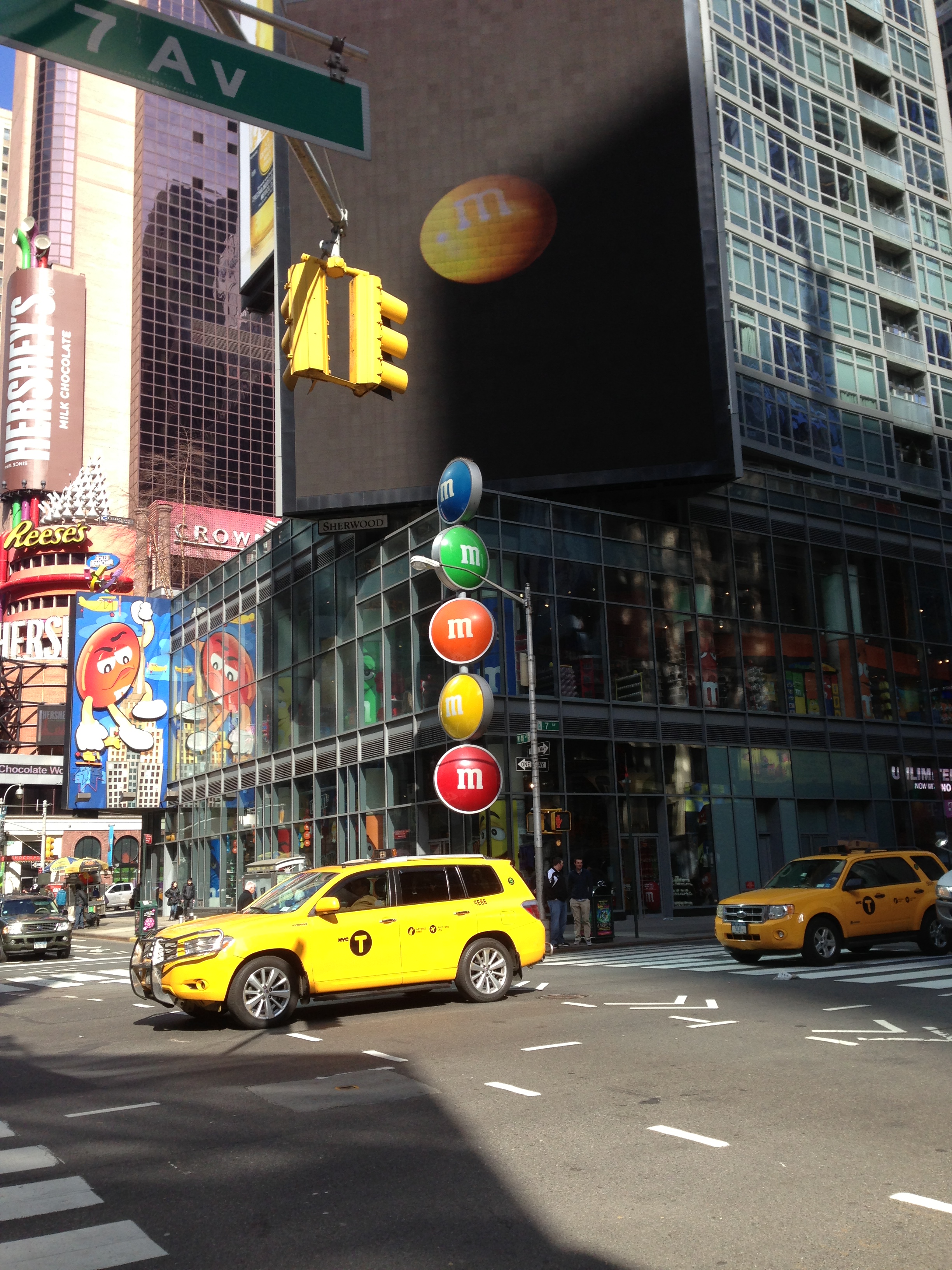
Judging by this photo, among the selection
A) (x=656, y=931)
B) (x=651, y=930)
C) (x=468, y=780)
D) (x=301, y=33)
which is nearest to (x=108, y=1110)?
(x=301, y=33)

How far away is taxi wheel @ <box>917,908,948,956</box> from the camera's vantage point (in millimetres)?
18500

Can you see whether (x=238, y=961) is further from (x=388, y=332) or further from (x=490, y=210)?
(x=490, y=210)

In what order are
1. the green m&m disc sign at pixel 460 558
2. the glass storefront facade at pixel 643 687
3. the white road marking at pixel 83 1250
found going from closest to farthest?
the white road marking at pixel 83 1250 < the green m&m disc sign at pixel 460 558 < the glass storefront facade at pixel 643 687

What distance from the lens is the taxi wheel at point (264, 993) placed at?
41.5 ft

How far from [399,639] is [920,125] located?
34.8 meters

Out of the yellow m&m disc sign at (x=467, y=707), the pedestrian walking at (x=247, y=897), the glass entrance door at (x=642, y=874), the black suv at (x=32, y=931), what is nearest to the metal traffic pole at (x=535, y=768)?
the yellow m&m disc sign at (x=467, y=707)

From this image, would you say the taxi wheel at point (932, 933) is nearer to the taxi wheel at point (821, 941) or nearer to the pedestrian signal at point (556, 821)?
the taxi wheel at point (821, 941)

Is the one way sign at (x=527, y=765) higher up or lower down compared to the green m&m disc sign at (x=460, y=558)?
lower down

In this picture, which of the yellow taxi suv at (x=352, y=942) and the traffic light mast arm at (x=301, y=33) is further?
the yellow taxi suv at (x=352, y=942)

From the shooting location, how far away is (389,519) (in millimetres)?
34312

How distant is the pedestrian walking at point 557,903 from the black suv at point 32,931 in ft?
43.0

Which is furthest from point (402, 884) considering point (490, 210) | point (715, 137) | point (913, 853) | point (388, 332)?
point (715, 137)

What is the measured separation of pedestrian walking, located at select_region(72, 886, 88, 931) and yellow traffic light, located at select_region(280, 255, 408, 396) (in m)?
44.0

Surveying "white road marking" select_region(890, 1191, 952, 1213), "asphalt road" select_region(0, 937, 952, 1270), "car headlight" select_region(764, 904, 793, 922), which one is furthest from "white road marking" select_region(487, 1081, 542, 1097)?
"car headlight" select_region(764, 904, 793, 922)
